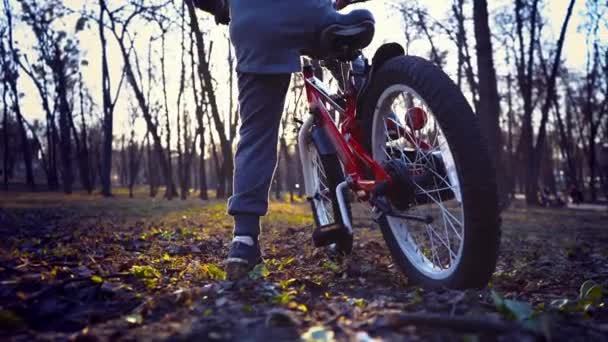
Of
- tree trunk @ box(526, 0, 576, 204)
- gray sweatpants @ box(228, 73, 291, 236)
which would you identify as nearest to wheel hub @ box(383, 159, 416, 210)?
gray sweatpants @ box(228, 73, 291, 236)

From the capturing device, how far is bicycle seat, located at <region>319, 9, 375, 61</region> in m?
2.44

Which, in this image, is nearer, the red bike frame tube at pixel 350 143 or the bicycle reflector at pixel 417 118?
the bicycle reflector at pixel 417 118

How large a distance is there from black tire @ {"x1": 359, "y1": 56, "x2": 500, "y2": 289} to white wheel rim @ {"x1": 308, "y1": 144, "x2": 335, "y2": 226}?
4.64 ft

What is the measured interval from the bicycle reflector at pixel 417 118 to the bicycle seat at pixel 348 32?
1.52ft

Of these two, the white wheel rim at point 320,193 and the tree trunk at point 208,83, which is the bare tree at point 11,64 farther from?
the white wheel rim at point 320,193

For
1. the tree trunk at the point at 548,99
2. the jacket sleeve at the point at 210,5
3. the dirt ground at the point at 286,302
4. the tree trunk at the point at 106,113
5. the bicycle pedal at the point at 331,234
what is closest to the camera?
the dirt ground at the point at 286,302

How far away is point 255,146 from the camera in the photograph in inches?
101

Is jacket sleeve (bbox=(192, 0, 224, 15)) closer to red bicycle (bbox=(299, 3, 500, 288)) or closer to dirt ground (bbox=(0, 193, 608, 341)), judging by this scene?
red bicycle (bbox=(299, 3, 500, 288))

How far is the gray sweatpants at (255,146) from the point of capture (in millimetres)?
2516

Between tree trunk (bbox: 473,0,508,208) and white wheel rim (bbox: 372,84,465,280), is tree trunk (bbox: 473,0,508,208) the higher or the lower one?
the higher one

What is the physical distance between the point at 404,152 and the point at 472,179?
0.59 m

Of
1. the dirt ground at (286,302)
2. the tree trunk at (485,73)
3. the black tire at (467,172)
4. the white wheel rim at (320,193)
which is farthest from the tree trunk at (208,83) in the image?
the black tire at (467,172)

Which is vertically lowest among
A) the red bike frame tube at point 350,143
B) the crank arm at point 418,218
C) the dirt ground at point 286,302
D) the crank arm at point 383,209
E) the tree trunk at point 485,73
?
the dirt ground at point 286,302

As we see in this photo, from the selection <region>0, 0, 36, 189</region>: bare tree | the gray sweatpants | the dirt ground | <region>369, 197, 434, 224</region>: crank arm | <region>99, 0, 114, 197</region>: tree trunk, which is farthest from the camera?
<region>0, 0, 36, 189</region>: bare tree
